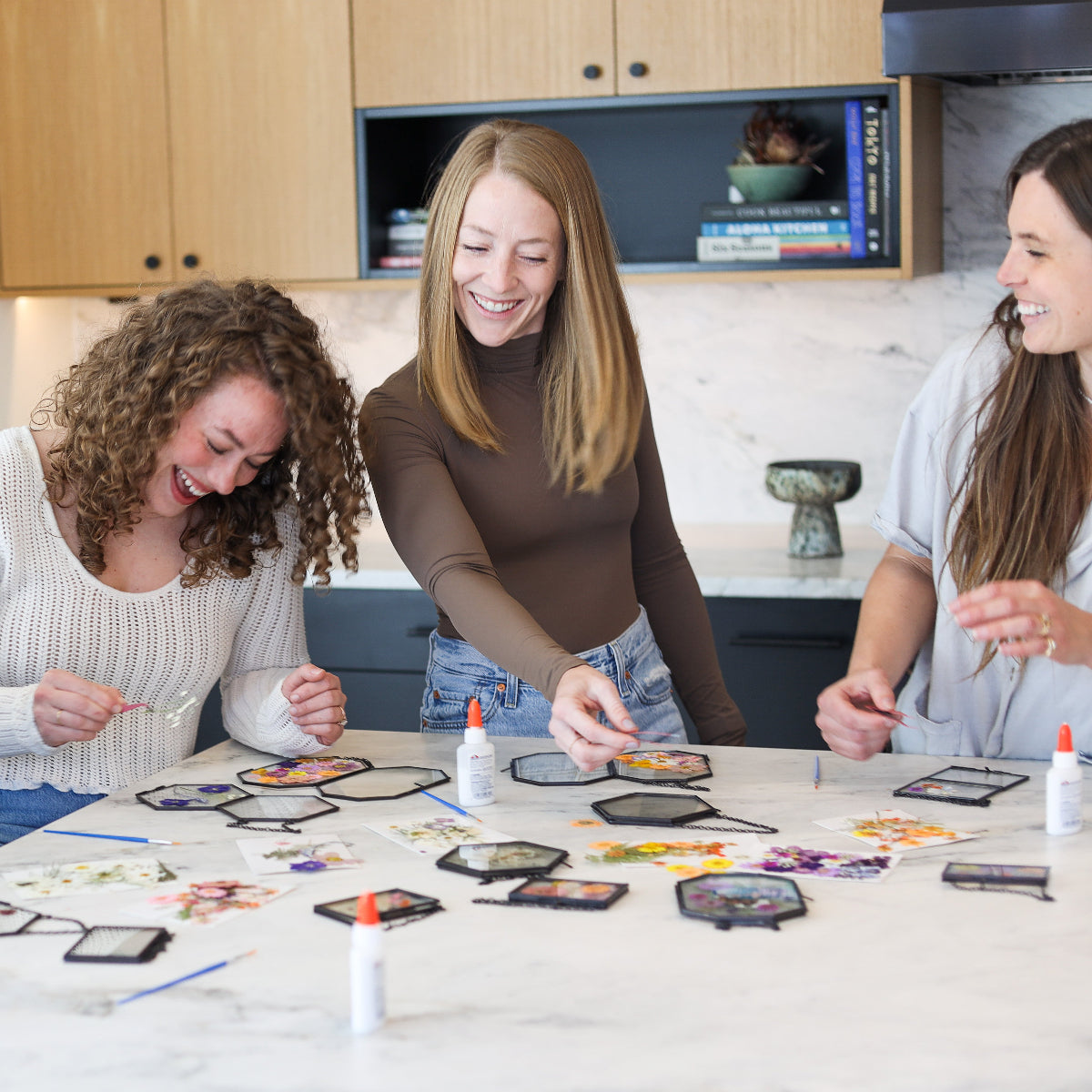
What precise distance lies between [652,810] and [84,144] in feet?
8.63

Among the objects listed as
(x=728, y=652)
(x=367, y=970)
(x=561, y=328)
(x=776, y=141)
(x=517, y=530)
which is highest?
(x=776, y=141)

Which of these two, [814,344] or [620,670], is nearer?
[620,670]

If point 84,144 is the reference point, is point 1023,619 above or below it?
below

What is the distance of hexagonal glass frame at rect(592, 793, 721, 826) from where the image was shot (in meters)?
1.48

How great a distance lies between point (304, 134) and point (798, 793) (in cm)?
229

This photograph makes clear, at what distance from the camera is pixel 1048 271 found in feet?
5.49

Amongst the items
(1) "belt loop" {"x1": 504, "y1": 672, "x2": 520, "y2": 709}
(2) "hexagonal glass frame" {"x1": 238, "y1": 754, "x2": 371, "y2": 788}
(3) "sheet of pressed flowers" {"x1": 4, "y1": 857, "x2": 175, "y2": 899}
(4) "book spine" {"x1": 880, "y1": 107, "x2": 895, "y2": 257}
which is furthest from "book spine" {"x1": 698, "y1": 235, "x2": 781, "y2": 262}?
(3) "sheet of pressed flowers" {"x1": 4, "y1": 857, "x2": 175, "y2": 899}

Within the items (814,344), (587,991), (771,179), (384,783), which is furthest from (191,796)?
(814,344)

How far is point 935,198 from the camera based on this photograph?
318 cm

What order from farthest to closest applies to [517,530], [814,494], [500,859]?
1. [814,494]
2. [517,530]
3. [500,859]

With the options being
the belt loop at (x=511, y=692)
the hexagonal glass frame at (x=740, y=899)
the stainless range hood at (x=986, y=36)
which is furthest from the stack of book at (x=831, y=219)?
the hexagonal glass frame at (x=740, y=899)

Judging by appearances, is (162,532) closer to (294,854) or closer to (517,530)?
(517,530)

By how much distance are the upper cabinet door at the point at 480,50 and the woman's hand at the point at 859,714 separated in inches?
73.8

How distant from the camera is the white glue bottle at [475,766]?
1.54m
